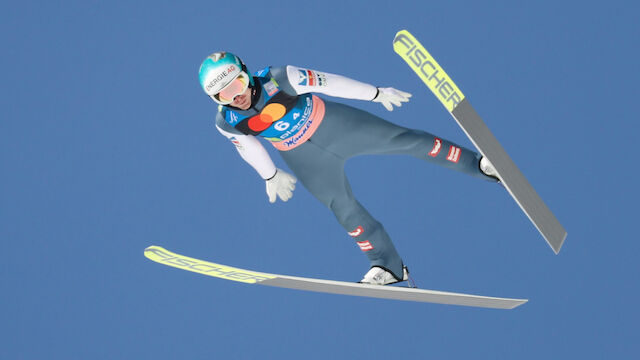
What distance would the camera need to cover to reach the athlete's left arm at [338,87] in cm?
332

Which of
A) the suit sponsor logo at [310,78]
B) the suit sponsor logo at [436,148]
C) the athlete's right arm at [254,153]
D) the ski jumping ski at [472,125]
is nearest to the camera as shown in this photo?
the ski jumping ski at [472,125]

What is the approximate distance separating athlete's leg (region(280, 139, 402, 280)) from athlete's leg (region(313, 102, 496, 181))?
2.7 inches

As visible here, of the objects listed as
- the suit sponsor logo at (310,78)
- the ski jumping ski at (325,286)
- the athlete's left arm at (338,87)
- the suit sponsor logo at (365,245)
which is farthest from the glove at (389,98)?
the ski jumping ski at (325,286)

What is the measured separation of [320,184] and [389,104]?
467 millimetres

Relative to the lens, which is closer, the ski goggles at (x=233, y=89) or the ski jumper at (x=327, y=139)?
the ski goggles at (x=233, y=89)

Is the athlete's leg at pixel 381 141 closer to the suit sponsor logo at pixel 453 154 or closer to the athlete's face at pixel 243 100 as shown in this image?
the suit sponsor logo at pixel 453 154

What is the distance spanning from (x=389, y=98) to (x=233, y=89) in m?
0.68

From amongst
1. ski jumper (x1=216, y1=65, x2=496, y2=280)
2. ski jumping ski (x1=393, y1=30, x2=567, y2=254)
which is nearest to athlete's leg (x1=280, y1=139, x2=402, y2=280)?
ski jumper (x1=216, y1=65, x2=496, y2=280)

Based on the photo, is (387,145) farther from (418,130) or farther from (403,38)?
(403,38)

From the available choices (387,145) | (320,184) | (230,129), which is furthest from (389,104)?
(230,129)

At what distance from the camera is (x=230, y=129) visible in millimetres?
3406

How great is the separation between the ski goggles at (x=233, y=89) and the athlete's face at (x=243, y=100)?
0.02 m

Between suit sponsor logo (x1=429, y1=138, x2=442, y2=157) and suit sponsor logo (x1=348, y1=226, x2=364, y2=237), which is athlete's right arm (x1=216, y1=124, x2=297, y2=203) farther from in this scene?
suit sponsor logo (x1=429, y1=138, x2=442, y2=157)

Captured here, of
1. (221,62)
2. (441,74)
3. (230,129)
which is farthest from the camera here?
(230,129)
